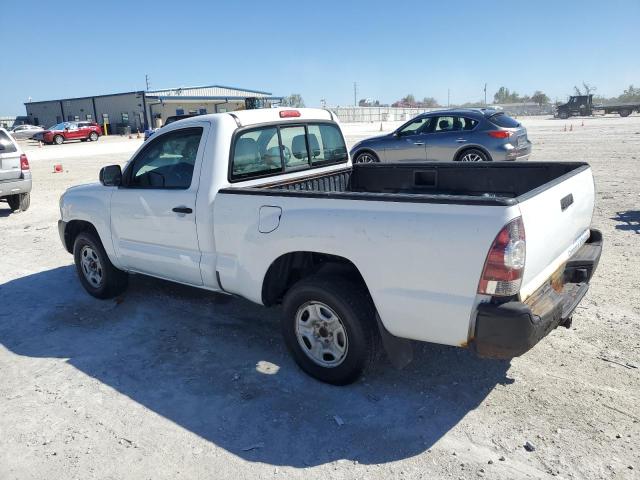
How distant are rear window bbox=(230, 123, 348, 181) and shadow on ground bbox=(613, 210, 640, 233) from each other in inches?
176

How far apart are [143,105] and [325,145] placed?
5702 centimetres

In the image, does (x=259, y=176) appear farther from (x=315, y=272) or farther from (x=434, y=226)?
(x=434, y=226)

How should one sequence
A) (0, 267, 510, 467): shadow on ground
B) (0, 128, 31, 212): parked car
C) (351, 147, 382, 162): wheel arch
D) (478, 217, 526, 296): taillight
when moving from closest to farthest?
(478, 217, 526, 296): taillight
(0, 267, 510, 467): shadow on ground
(0, 128, 31, 212): parked car
(351, 147, 382, 162): wheel arch

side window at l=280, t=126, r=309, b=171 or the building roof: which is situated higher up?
the building roof

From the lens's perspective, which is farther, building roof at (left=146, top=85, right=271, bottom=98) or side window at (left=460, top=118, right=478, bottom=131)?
building roof at (left=146, top=85, right=271, bottom=98)

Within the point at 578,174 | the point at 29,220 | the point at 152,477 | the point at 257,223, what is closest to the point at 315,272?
the point at 257,223

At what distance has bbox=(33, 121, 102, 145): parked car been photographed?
1527 inches

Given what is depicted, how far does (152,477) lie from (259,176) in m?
2.41

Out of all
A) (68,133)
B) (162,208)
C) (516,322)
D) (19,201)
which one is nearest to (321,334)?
(516,322)

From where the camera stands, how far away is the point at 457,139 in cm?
1159

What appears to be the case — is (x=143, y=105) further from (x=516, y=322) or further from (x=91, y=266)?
(x=516, y=322)

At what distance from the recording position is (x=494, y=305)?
2.81 meters

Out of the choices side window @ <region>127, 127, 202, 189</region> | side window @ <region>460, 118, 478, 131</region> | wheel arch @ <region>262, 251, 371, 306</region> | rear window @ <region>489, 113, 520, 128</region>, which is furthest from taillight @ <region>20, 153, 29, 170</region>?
rear window @ <region>489, 113, 520, 128</region>

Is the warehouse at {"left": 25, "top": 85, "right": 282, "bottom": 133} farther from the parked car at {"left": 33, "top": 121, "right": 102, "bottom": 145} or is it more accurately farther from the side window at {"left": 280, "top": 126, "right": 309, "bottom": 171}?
the side window at {"left": 280, "top": 126, "right": 309, "bottom": 171}
